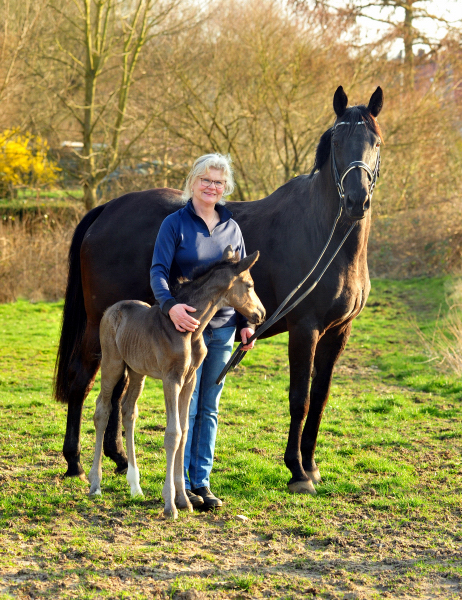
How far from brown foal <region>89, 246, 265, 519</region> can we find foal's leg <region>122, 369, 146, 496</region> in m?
0.17

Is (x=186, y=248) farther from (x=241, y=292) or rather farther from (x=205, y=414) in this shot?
(x=205, y=414)

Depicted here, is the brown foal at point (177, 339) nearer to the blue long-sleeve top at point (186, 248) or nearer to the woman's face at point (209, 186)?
the blue long-sleeve top at point (186, 248)

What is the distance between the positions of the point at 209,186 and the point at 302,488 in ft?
7.36

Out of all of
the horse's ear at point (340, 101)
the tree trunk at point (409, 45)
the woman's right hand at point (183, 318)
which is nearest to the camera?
the woman's right hand at point (183, 318)

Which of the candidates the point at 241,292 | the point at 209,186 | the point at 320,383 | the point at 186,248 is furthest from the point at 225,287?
the point at 320,383

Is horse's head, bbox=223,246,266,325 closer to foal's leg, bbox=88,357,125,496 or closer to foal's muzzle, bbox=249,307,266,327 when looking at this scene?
foal's muzzle, bbox=249,307,266,327

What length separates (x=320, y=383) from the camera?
482 cm

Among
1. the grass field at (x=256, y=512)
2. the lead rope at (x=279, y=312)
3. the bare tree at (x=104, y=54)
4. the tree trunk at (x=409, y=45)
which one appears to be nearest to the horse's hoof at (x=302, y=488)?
the grass field at (x=256, y=512)

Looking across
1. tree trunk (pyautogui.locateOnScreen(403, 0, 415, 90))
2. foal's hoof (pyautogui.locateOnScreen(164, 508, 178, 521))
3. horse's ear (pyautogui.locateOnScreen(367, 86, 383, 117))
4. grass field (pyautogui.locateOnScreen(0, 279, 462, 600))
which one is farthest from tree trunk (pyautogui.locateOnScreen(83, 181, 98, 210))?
foal's hoof (pyautogui.locateOnScreen(164, 508, 178, 521))

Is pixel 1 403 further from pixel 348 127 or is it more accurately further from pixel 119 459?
pixel 348 127

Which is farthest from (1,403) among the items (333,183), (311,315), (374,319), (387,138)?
(387,138)

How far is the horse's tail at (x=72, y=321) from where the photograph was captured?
4.96 m

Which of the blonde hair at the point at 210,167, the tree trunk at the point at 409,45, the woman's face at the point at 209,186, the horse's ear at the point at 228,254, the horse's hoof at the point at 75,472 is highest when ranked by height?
the tree trunk at the point at 409,45

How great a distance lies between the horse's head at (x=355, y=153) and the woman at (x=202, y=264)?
796 millimetres
